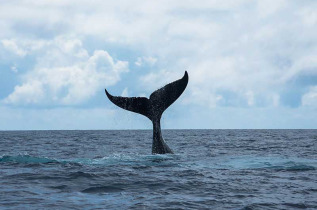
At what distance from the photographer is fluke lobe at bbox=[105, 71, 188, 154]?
12867 millimetres

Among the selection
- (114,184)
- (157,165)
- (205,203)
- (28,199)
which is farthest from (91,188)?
(157,165)

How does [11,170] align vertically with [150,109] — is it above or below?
below

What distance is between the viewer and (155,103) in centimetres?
1342

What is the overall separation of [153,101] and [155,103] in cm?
9

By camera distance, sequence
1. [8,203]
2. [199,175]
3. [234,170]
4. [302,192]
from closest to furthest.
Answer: [8,203] < [302,192] < [199,175] < [234,170]

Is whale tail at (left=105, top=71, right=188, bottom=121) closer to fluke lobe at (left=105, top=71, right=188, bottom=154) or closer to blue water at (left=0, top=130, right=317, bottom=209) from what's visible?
fluke lobe at (left=105, top=71, right=188, bottom=154)

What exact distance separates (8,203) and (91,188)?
6.96 ft

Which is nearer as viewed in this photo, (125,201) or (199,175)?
(125,201)

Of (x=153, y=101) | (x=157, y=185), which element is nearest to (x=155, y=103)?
(x=153, y=101)

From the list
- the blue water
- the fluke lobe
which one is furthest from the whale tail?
the blue water

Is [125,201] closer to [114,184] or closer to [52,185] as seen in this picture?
[114,184]

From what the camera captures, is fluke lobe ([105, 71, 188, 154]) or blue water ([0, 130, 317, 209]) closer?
blue water ([0, 130, 317, 209])

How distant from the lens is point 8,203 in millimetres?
7441

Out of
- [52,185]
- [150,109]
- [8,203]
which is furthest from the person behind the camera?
[150,109]
